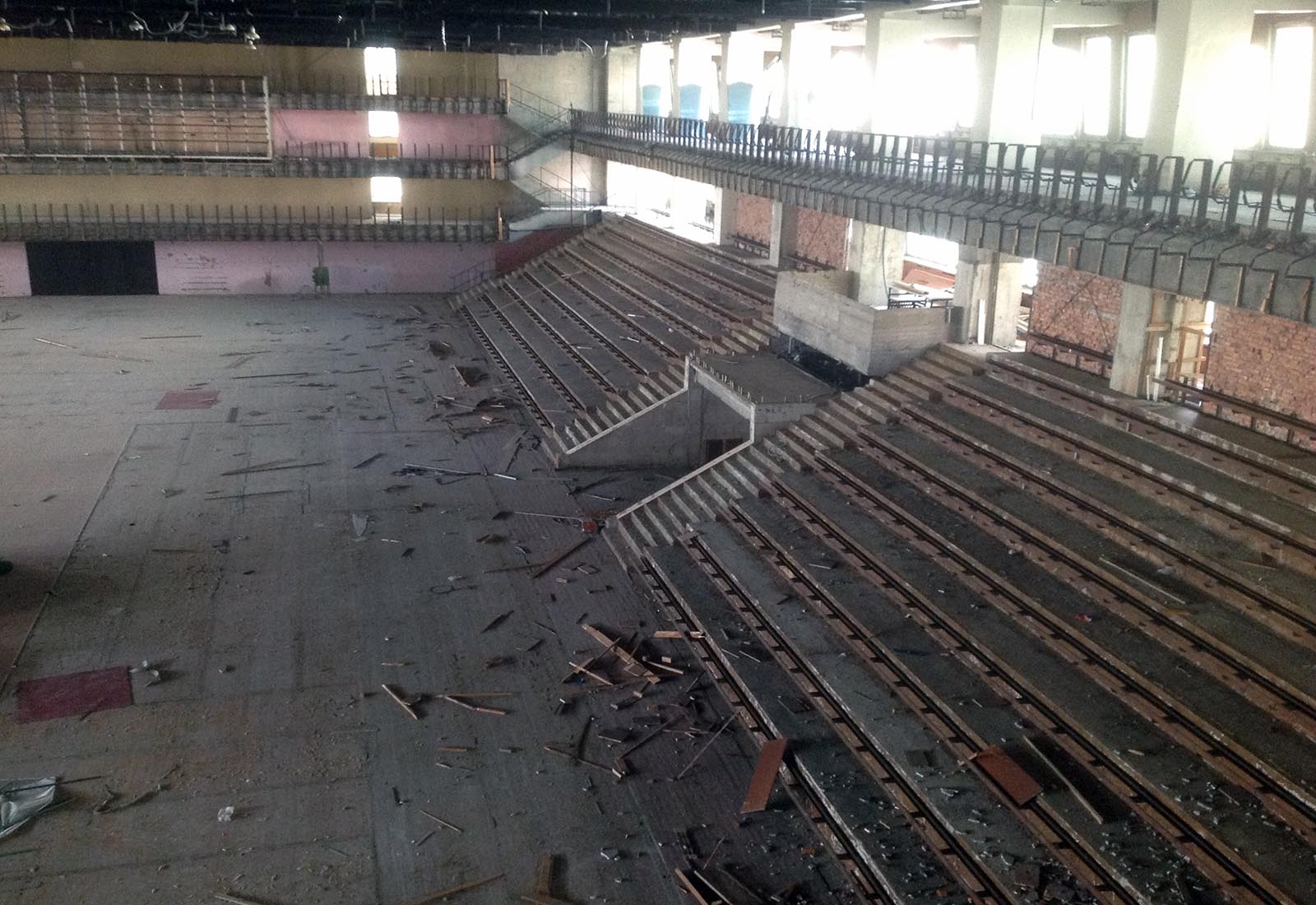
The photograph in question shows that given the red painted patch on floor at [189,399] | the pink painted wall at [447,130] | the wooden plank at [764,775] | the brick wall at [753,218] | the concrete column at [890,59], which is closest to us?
the wooden plank at [764,775]

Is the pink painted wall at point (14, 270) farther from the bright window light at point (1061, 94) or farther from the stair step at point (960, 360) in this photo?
the bright window light at point (1061, 94)

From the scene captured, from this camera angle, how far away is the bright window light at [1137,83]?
1769 cm

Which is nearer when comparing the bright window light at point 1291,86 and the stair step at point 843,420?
the stair step at point 843,420

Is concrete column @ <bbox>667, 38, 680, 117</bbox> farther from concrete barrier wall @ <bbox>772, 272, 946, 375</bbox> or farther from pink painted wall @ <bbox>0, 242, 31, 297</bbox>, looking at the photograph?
pink painted wall @ <bbox>0, 242, 31, 297</bbox>

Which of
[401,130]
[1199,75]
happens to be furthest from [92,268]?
[1199,75]

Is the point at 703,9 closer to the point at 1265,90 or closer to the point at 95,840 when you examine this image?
the point at 1265,90

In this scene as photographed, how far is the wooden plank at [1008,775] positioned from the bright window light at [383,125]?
1042 inches

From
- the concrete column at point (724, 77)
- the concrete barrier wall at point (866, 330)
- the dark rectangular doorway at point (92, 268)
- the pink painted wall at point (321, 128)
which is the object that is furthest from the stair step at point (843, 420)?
the dark rectangular doorway at point (92, 268)

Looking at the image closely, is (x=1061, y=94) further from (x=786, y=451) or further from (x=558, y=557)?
(x=558, y=557)

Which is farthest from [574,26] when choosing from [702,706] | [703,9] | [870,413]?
[702,706]

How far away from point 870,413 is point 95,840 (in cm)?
984

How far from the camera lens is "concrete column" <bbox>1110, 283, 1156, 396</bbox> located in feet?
38.6

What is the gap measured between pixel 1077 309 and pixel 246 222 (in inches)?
867

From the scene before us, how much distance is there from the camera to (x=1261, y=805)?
7090mm
